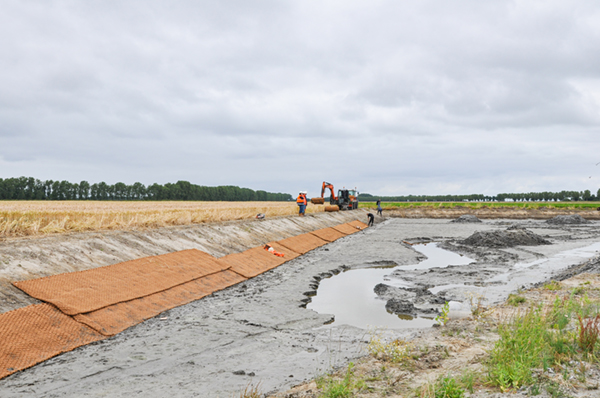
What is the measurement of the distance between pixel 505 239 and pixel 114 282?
21.0 metres

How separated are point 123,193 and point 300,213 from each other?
78784 millimetres

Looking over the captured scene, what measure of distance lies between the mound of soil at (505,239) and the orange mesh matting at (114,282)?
16.4 meters

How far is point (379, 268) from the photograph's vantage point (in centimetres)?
1545

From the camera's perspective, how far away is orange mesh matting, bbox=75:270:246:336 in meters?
7.25

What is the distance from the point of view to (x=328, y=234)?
2656cm

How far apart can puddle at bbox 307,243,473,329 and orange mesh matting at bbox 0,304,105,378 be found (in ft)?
15.3

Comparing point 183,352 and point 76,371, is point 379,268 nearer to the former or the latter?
point 183,352

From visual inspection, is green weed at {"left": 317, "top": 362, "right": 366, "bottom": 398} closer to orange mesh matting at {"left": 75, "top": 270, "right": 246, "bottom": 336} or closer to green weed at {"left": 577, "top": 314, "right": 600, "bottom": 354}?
green weed at {"left": 577, "top": 314, "right": 600, "bottom": 354}

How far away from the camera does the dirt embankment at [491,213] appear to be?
56094mm

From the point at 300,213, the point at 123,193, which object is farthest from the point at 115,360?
the point at 123,193

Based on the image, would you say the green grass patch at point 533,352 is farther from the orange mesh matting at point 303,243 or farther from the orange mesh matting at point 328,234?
the orange mesh matting at point 328,234

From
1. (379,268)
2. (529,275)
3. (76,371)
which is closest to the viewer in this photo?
(76,371)

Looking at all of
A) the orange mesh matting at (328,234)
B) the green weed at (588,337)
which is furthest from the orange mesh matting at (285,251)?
the green weed at (588,337)

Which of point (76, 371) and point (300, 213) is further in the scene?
point (300, 213)
